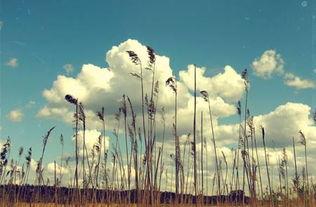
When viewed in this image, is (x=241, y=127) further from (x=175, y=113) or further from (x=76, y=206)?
(x=76, y=206)

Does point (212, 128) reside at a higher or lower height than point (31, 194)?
higher

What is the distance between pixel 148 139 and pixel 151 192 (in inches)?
19.1

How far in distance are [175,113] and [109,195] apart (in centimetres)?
161

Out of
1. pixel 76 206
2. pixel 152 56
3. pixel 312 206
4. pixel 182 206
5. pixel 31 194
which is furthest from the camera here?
pixel 312 206

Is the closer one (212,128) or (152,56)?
(152,56)

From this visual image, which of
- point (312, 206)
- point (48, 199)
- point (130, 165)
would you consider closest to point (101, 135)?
point (130, 165)

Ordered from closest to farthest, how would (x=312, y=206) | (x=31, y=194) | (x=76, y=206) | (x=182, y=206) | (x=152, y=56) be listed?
(x=152, y=56) < (x=76, y=206) < (x=182, y=206) < (x=31, y=194) < (x=312, y=206)

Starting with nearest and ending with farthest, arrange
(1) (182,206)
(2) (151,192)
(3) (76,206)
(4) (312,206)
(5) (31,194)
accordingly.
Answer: (2) (151,192)
(3) (76,206)
(1) (182,206)
(5) (31,194)
(4) (312,206)

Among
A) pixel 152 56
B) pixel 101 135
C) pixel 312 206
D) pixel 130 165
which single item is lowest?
pixel 312 206

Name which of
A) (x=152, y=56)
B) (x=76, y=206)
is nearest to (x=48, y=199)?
(x=76, y=206)

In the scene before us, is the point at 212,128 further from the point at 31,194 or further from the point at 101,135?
the point at 31,194

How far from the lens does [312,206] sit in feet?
21.0

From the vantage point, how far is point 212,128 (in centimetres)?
500

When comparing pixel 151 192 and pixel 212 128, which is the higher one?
pixel 212 128
